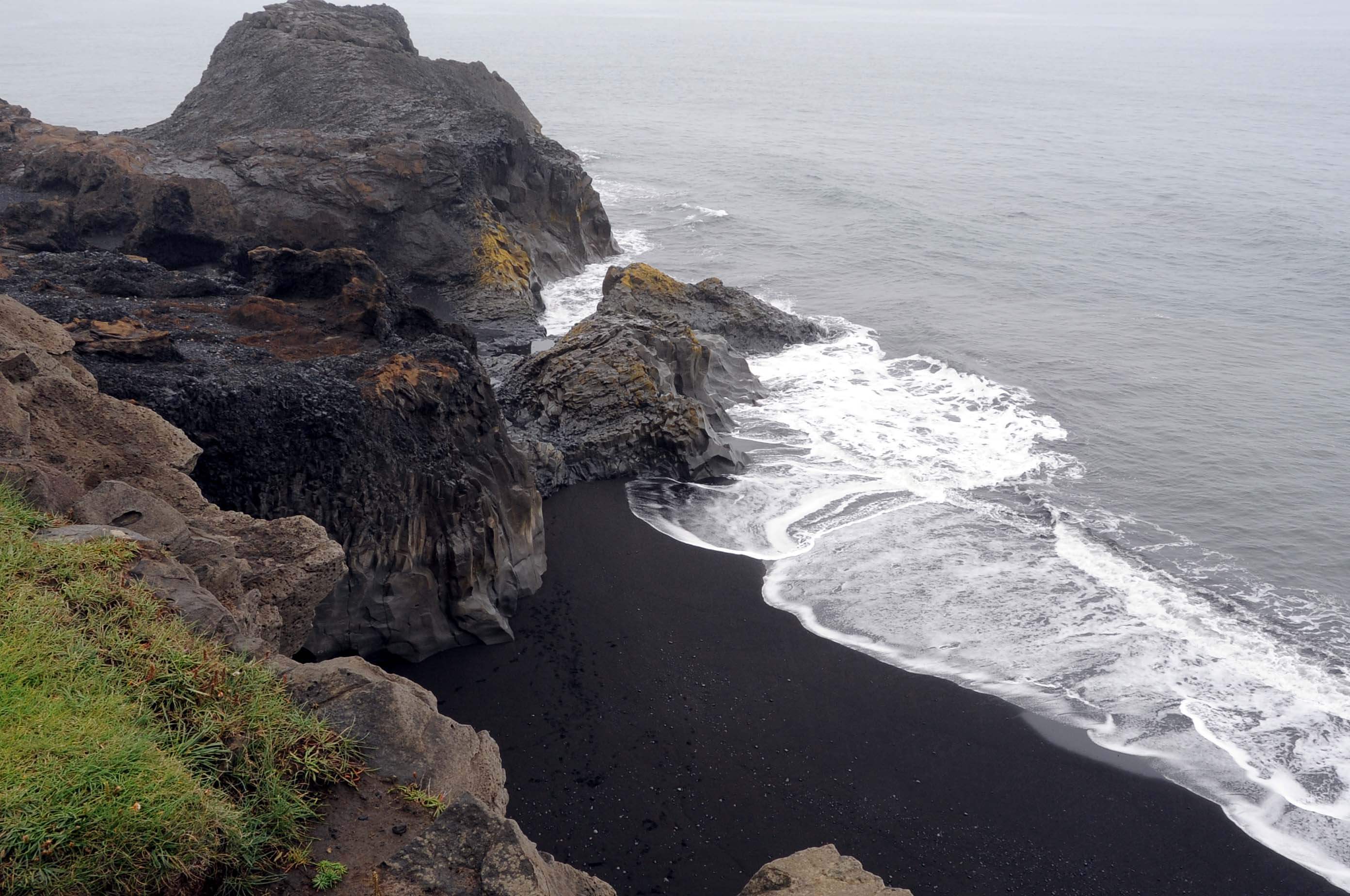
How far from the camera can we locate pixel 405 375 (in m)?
13.0

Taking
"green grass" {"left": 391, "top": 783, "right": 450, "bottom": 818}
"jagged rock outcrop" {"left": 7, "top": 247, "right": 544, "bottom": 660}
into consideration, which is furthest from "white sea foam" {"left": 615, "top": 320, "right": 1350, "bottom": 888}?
"green grass" {"left": 391, "top": 783, "right": 450, "bottom": 818}

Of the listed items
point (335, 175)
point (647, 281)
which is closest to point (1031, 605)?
point (647, 281)

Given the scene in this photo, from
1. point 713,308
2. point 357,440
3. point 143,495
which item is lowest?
point 357,440

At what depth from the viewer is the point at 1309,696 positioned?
12.8 meters

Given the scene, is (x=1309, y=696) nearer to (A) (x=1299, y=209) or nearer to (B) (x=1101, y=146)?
(A) (x=1299, y=209)

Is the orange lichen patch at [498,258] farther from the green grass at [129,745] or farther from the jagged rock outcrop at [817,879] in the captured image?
the jagged rock outcrop at [817,879]

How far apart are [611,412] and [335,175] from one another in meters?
13.4

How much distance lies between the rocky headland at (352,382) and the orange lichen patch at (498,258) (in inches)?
4.8

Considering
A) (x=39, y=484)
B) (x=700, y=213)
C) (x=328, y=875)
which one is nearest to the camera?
(x=328, y=875)

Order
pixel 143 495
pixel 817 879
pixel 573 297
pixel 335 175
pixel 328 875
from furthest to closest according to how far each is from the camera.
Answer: pixel 573 297 → pixel 335 175 → pixel 143 495 → pixel 817 879 → pixel 328 875

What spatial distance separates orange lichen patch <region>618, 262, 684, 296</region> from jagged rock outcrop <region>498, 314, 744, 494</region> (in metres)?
4.21

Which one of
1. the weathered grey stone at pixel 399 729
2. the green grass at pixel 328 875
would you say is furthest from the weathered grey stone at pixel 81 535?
the green grass at pixel 328 875

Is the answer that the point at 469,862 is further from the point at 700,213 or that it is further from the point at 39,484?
the point at 700,213

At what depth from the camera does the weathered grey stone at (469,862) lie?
5207 mm
